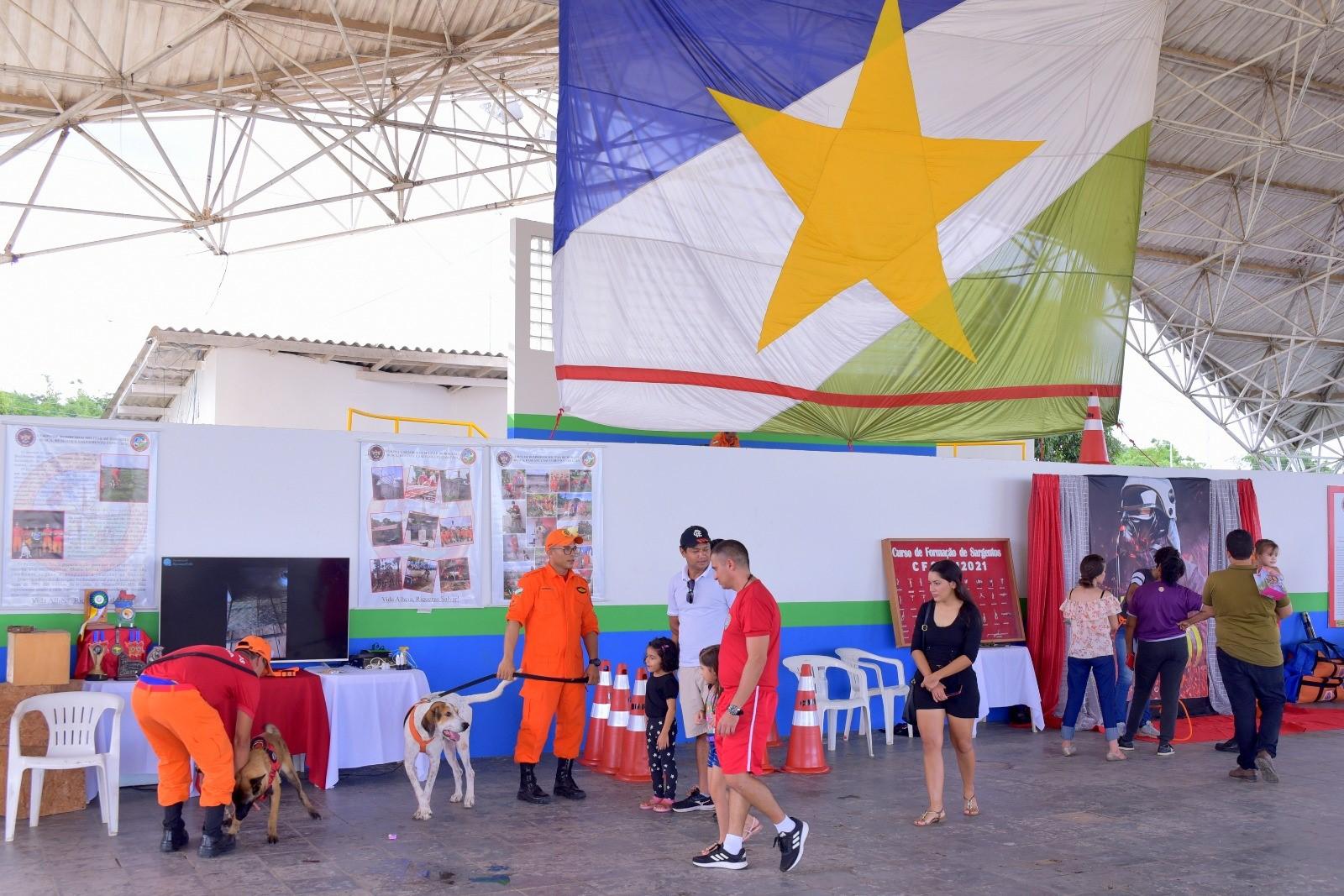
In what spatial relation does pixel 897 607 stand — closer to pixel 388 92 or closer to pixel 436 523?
pixel 436 523

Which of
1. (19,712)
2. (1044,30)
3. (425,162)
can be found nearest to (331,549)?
(19,712)

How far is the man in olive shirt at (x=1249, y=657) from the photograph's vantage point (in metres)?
6.98

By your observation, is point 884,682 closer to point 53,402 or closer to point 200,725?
point 200,725

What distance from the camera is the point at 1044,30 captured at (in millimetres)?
8258

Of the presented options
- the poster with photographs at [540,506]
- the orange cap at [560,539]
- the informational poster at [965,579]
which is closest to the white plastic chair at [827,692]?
the informational poster at [965,579]

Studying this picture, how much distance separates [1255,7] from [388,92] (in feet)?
32.2

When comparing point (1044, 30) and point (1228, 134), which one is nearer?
point (1044, 30)

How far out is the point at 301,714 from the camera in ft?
20.7

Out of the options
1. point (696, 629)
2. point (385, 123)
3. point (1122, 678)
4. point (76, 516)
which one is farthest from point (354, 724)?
point (385, 123)

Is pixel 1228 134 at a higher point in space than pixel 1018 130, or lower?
higher

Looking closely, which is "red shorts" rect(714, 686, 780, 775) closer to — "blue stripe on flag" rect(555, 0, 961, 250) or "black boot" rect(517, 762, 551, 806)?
"black boot" rect(517, 762, 551, 806)

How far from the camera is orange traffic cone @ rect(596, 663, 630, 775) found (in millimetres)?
7180

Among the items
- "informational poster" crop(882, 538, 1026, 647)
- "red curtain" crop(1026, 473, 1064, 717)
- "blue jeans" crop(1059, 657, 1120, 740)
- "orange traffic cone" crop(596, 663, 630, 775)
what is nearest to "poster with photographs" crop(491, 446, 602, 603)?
"orange traffic cone" crop(596, 663, 630, 775)

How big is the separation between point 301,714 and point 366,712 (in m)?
0.36
